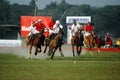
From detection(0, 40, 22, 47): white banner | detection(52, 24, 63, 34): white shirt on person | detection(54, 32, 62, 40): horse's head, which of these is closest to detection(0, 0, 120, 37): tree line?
detection(0, 40, 22, 47): white banner

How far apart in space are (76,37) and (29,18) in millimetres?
27717

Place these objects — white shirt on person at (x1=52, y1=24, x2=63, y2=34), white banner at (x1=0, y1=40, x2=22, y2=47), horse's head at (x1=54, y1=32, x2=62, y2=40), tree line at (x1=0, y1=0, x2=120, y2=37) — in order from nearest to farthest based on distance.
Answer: horse's head at (x1=54, y1=32, x2=62, y2=40) → white shirt on person at (x1=52, y1=24, x2=63, y2=34) → white banner at (x1=0, y1=40, x2=22, y2=47) → tree line at (x1=0, y1=0, x2=120, y2=37)

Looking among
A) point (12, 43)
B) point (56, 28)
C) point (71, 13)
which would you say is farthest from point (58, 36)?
point (71, 13)

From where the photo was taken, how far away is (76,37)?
36.7 meters

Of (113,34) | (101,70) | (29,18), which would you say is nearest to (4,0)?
(113,34)

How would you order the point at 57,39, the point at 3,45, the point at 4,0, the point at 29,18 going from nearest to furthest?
the point at 57,39
the point at 3,45
the point at 29,18
the point at 4,0

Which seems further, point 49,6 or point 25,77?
point 49,6

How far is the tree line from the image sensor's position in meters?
97.0

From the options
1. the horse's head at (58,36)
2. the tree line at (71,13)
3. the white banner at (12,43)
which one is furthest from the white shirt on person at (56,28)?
the tree line at (71,13)

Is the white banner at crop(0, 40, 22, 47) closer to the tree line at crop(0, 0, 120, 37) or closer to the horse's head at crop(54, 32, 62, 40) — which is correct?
the horse's head at crop(54, 32, 62, 40)

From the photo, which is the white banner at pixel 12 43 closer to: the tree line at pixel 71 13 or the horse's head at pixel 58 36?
the horse's head at pixel 58 36

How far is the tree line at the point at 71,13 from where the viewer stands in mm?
97000

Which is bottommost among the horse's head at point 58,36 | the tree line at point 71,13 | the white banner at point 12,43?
the tree line at point 71,13

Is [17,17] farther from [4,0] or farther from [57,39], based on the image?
[57,39]
